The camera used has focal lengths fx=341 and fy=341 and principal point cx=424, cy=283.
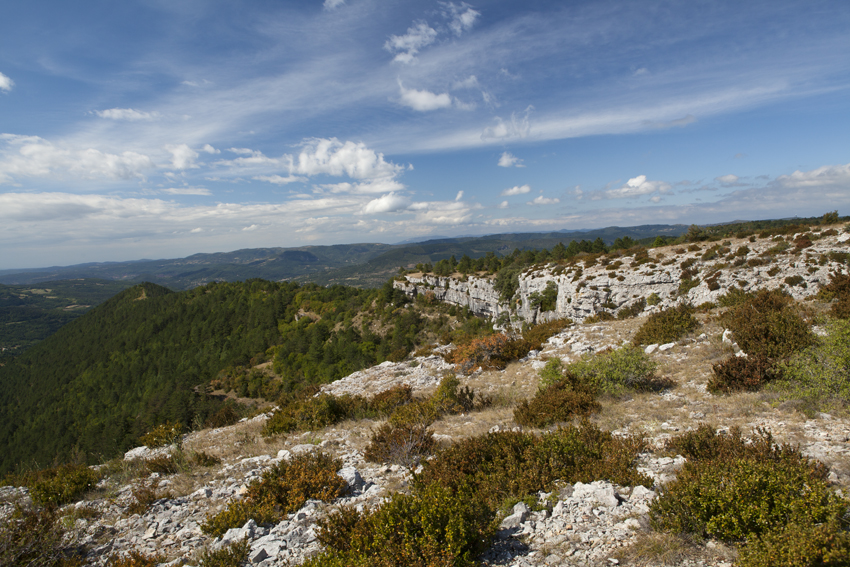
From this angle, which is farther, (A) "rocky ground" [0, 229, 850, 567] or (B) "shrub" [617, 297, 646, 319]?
(B) "shrub" [617, 297, 646, 319]

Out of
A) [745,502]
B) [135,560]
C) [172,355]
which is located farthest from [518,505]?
[172,355]

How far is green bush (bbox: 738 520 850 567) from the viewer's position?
2.86 metres

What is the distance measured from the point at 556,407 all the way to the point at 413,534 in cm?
577

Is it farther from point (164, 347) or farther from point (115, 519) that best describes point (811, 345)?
point (164, 347)

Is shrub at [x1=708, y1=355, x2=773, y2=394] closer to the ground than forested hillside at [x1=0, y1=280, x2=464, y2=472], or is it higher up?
higher up

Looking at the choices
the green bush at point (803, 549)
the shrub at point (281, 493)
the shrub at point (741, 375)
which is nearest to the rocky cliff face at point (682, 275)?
the shrub at point (741, 375)

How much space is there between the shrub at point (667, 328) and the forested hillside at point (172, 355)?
3509 centimetres

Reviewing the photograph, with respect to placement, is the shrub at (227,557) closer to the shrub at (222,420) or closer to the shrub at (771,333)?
the shrub at (222,420)

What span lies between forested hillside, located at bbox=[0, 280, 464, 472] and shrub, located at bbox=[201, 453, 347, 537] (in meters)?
39.2

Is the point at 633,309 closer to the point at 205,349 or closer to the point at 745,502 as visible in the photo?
the point at 745,502

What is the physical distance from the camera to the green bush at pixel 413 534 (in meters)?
3.76

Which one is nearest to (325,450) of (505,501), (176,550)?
(176,550)

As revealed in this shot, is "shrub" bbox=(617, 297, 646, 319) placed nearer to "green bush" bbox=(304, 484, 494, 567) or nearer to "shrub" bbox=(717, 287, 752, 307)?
"shrub" bbox=(717, 287, 752, 307)

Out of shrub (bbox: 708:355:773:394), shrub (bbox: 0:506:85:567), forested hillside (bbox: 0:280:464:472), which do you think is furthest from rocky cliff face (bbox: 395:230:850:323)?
shrub (bbox: 0:506:85:567)
